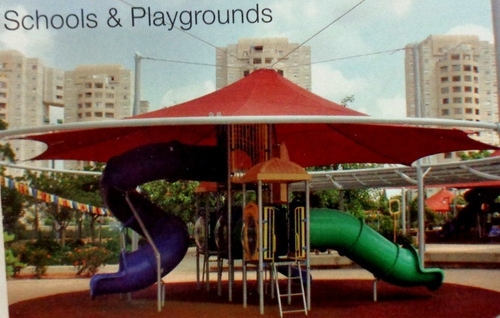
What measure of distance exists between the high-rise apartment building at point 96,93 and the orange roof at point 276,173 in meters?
11.2

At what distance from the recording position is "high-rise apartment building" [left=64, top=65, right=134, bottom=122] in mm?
21609

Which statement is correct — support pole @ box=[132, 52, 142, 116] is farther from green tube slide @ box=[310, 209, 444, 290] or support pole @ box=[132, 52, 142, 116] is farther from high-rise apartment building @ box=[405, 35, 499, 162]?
high-rise apartment building @ box=[405, 35, 499, 162]

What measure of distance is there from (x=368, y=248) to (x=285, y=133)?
4.50 m

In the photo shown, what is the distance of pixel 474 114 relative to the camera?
121 feet

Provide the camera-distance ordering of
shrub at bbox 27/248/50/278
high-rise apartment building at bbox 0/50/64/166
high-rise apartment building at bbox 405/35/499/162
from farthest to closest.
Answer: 1. high-rise apartment building at bbox 405/35/499/162
2. high-rise apartment building at bbox 0/50/64/166
3. shrub at bbox 27/248/50/278

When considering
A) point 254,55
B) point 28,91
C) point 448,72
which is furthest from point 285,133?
point 448,72

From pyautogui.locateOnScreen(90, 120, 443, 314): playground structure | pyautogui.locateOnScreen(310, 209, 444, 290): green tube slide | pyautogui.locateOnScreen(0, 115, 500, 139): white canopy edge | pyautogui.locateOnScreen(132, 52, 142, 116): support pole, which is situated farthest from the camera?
pyautogui.locateOnScreen(132, 52, 142, 116): support pole

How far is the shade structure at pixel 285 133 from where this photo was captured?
1022 cm

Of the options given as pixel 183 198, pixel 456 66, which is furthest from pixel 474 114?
pixel 183 198

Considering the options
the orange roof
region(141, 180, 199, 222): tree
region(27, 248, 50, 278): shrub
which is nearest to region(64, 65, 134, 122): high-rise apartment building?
region(141, 180, 199, 222): tree

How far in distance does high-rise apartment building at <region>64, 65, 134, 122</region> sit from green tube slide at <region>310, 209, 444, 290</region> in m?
11.0

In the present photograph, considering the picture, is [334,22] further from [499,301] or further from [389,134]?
[499,301]

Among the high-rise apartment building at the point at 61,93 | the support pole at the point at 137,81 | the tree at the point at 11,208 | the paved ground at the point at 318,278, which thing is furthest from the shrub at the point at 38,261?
the tree at the point at 11,208

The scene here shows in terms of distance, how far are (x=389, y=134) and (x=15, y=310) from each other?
7.62 meters
